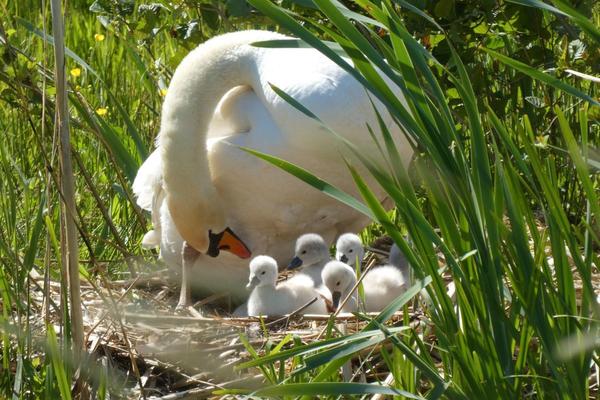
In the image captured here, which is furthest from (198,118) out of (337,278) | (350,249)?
(337,278)

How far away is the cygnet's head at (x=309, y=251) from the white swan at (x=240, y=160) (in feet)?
0.66

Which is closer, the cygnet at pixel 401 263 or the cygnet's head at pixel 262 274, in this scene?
the cygnet's head at pixel 262 274

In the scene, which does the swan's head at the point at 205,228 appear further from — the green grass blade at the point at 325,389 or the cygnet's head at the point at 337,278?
the green grass blade at the point at 325,389

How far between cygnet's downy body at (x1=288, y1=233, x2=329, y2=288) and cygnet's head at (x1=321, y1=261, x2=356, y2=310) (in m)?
0.31

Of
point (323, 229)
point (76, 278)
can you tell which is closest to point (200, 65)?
point (323, 229)

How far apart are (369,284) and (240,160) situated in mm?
788

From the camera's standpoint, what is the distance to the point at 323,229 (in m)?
5.22

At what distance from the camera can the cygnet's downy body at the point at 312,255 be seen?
16.0ft

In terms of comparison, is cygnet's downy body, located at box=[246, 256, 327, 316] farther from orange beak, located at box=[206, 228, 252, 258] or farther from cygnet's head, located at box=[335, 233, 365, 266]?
orange beak, located at box=[206, 228, 252, 258]

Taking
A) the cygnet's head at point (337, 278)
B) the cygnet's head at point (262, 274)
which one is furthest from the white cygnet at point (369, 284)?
the cygnet's head at point (262, 274)

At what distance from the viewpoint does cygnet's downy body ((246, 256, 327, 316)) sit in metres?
4.53

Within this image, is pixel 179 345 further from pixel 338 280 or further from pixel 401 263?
pixel 401 263

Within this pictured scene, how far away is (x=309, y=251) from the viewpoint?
4.89 m

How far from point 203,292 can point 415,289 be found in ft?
10.1
